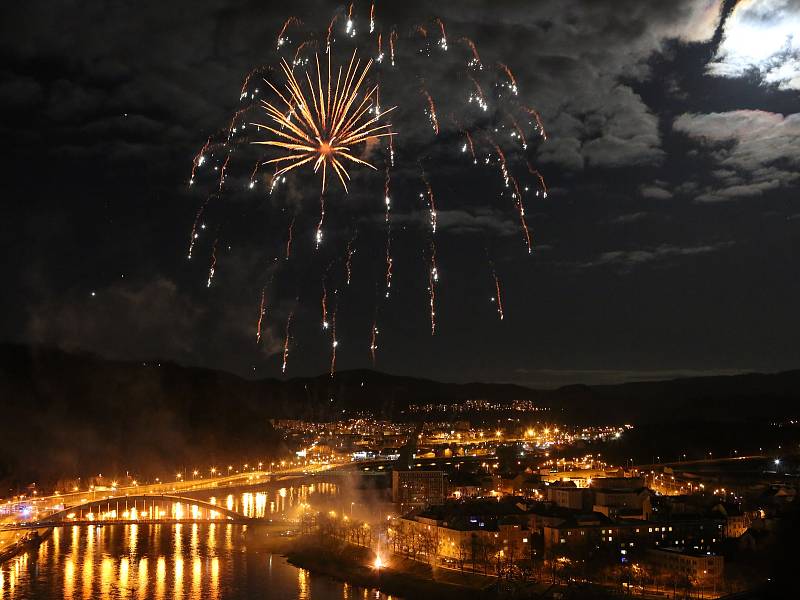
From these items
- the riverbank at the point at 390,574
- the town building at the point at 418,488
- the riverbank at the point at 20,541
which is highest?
the town building at the point at 418,488

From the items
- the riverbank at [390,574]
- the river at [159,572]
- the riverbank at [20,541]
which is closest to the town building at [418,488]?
the river at [159,572]

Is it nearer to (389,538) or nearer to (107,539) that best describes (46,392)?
(107,539)

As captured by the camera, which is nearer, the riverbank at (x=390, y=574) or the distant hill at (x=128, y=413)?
the riverbank at (x=390, y=574)

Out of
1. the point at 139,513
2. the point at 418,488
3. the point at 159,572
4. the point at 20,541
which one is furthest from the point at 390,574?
the point at 418,488

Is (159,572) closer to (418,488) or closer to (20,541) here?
(20,541)

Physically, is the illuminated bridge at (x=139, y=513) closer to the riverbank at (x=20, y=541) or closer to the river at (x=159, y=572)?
the riverbank at (x=20, y=541)

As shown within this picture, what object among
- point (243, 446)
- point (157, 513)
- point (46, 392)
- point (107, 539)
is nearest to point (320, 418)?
point (243, 446)

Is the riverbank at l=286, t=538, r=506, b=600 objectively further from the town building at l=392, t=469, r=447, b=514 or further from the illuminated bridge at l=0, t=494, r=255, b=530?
the town building at l=392, t=469, r=447, b=514

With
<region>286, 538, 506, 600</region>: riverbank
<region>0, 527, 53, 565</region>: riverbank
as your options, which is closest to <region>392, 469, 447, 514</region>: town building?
<region>286, 538, 506, 600</region>: riverbank
